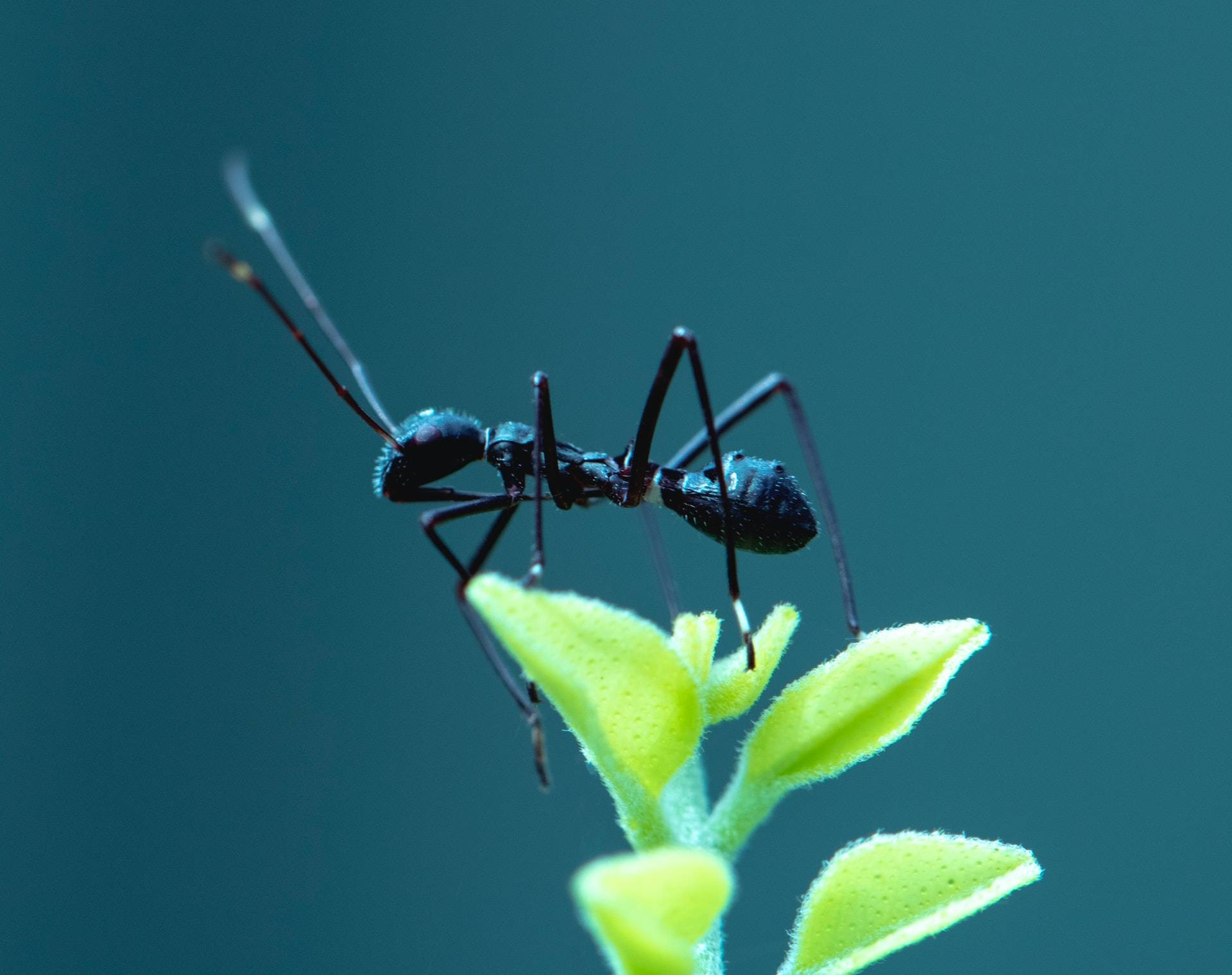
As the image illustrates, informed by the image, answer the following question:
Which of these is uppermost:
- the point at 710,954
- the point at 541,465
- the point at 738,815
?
the point at 541,465

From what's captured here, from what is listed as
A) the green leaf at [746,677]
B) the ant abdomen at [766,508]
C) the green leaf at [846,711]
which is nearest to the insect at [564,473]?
the ant abdomen at [766,508]

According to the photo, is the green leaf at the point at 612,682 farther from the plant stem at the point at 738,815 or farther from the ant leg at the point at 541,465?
the ant leg at the point at 541,465

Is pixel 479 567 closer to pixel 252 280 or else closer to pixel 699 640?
pixel 252 280

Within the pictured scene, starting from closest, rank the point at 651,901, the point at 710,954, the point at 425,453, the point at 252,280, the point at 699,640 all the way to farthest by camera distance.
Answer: the point at 651,901
the point at 710,954
the point at 699,640
the point at 252,280
the point at 425,453

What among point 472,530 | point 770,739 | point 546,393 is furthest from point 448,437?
point 472,530

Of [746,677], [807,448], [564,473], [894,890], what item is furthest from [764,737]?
[564,473]

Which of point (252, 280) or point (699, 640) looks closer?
point (699, 640)

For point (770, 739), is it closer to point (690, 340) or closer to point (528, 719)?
point (528, 719)
